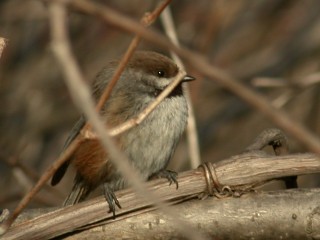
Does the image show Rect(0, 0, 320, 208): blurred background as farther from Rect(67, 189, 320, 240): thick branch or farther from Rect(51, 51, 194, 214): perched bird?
Rect(67, 189, 320, 240): thick branch

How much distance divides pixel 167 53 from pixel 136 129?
8.45ft

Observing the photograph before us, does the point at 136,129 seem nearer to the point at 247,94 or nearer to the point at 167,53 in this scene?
the point at 167,53

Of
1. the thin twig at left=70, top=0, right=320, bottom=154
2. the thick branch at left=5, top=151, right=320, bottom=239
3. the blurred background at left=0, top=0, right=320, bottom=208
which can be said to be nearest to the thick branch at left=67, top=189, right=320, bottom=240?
the thick branch at left=5, top=151, right=320, bottom=239

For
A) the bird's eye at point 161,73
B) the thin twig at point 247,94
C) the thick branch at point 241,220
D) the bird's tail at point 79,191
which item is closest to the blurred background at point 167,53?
the bird's eye at point 161,73

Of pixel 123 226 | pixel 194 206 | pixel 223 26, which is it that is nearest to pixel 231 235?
pixel 194 206

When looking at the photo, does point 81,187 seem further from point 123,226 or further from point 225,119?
point 225,119

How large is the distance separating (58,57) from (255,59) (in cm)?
635

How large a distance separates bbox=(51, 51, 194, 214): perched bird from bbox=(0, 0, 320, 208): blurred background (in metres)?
1.92

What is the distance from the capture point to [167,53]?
22.6 ft

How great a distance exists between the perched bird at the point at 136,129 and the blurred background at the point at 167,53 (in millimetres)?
1918

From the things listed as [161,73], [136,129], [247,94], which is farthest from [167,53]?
[247,94]

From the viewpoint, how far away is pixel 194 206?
3.28 m

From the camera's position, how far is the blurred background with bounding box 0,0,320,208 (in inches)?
285

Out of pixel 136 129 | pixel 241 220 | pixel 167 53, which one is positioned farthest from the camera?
pixel 167 53
